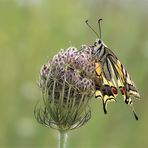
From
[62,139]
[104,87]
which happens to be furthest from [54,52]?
[62,139]

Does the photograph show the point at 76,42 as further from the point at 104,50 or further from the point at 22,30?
the point at 104,50

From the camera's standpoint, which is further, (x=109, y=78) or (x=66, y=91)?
(x=109, y=78)

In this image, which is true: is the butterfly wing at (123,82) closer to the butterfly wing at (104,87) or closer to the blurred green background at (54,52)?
the butterfly wing at (104,87)

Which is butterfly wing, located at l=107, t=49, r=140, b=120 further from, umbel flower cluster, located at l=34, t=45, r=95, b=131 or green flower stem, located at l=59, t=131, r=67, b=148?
green flower stem, located at l=59, t=131, r=67, b=148

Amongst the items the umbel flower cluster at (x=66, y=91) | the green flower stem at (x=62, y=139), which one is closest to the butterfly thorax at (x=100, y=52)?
the umbel flower cluster at (x=66, y=91)

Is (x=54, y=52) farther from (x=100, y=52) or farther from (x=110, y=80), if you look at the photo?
(x=110, y=80)

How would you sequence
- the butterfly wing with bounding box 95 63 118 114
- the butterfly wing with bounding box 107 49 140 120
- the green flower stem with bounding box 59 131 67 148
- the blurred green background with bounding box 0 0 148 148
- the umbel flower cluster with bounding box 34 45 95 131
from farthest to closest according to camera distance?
1. the blurred green background with bounding box 0 0 148 148
2. the butterfly wing with bounding box 107 49 140 120
3. the butterfly wing with bounding box 95 63 118 114
4. the umbel flower cluster with bounding box 34 45 95 131
5. the green flower stem with bounding box 59 131 67 148

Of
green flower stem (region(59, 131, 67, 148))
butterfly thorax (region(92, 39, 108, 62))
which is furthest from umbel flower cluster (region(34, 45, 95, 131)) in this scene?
butterfly thorax (region(92, 39, 108, 62))
